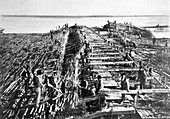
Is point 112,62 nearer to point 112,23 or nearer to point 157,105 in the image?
point 112,23

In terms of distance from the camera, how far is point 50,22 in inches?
70.6

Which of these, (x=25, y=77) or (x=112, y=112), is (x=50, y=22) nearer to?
(x=25, y=77)

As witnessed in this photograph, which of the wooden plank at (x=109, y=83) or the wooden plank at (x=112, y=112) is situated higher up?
the wooden plank at (x=109, y=83)

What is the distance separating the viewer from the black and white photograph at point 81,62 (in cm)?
167

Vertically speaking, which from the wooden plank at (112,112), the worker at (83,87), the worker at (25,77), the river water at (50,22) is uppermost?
the river water at (50,22)

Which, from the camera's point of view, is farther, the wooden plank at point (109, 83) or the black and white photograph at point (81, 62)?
the wooden plank at point (109, 83)

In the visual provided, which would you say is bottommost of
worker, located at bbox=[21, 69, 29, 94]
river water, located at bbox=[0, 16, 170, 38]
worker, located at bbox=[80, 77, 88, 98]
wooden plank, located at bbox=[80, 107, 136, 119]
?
wooden plank, located at bbox=[80, 107, 136, 119]

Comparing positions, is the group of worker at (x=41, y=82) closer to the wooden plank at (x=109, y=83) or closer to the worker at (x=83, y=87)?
the worker at (x=83, y=87)

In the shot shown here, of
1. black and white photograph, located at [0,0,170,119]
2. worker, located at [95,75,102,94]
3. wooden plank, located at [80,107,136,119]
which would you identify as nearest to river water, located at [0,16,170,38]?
black and white photograph, located at [0,0,170,119]

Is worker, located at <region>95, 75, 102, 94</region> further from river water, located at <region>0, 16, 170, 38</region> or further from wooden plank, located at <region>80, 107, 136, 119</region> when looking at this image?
river water, located at <region>0, 16, 170, 38</region>

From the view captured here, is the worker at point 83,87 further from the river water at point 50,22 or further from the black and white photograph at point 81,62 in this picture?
the river water at point 50,22

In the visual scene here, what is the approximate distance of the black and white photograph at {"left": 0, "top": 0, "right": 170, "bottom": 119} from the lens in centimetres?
167

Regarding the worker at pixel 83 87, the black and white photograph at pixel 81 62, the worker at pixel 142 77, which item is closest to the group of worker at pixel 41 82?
the black and white photograph at pixel 81 62

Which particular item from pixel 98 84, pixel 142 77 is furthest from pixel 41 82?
pixel 142 77
